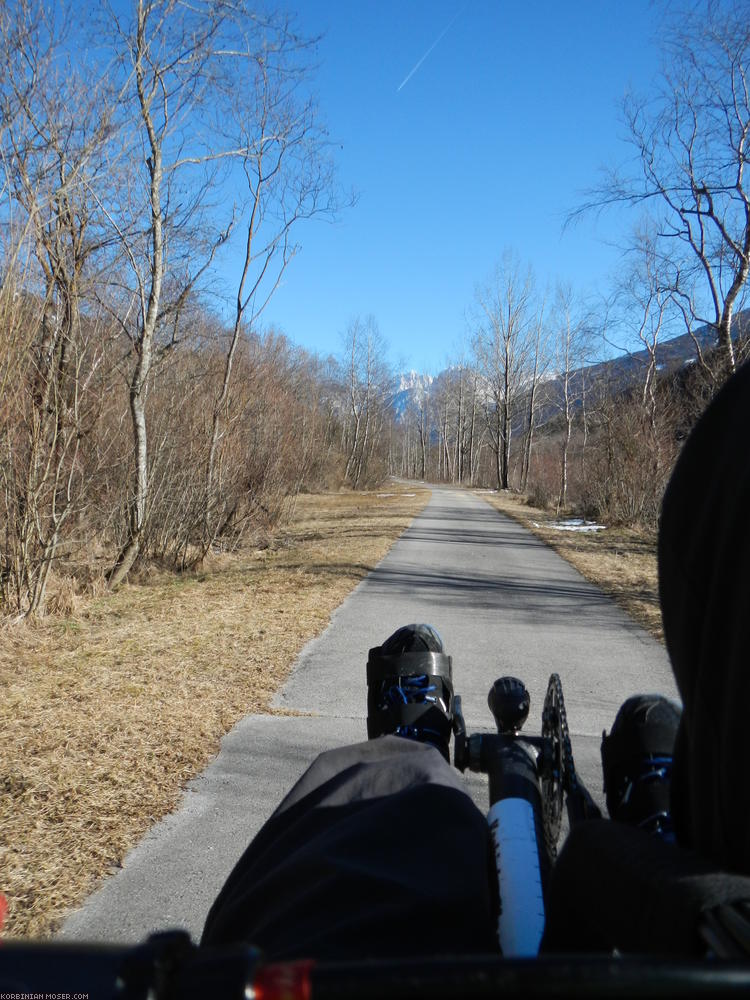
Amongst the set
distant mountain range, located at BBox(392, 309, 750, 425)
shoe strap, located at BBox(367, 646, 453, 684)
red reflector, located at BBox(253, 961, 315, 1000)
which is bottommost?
shoe strap, located at BBox(367, 646, 453, 684)

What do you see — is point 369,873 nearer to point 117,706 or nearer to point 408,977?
point 408,977

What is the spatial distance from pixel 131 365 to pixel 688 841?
9113 millimetres

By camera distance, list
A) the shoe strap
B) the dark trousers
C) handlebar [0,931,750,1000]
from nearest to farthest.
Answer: handlebar [0,931,750,1000]
the dark trousers
the shoe strap

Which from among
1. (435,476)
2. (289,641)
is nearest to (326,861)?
(289,641)

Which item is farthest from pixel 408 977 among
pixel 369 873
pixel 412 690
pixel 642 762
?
pixel 412 690

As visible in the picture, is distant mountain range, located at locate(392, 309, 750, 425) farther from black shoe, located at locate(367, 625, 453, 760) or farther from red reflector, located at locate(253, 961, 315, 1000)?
red reflector, located at locate(253, 961, 315, 1000)

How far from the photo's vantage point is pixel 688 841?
1110mm

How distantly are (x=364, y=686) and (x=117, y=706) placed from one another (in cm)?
153

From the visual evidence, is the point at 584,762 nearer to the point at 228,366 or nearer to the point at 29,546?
the point at 29,546

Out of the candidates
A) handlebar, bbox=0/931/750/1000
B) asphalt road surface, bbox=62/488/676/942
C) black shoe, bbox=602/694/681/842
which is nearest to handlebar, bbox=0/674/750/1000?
handlebar, bbox=0/931/750/1000

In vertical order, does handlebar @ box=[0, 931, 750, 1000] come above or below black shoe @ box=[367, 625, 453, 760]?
above

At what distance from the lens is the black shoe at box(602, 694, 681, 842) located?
162 centimetres

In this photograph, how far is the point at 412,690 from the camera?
93.4 inches

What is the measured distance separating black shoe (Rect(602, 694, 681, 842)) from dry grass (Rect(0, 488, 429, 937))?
1.69 meters
